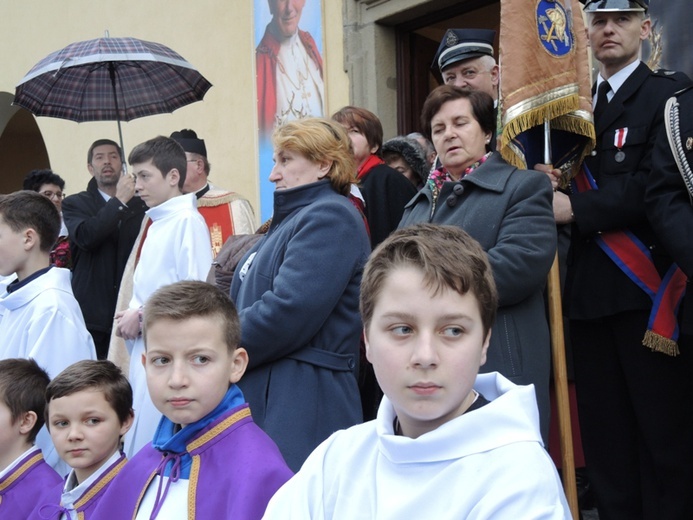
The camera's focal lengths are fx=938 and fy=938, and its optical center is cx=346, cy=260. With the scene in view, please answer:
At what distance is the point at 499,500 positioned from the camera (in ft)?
5.51

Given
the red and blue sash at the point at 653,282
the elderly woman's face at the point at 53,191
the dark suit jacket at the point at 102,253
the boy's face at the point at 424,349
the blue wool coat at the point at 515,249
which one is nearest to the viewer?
the boy's face at the point at 424,349

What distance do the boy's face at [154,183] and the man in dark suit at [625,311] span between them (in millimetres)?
2044

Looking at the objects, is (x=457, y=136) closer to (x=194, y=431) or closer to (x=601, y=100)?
(x=601, y=100)

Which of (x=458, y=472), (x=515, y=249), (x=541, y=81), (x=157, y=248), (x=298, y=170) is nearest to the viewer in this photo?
(x=458, y=472)

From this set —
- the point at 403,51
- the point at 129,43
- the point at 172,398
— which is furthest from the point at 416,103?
the point at 172,398

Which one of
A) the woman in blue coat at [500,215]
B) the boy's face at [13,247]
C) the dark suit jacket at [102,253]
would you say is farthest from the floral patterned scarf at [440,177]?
the dark suit jacket at [102,253]

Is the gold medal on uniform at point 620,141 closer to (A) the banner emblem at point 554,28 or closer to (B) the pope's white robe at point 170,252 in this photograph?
(A) the banner emblem at point 554,28

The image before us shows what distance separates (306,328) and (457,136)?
0.93 meters

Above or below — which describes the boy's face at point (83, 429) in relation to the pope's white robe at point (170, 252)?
below

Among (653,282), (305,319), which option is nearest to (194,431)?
(305,319)

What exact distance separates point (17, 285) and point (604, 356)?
2611 mm

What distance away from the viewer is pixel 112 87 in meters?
5.79

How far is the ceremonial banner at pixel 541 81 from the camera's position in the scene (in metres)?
3.60

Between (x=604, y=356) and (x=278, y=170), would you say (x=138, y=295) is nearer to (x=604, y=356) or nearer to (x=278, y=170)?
(x=278, y=170)
